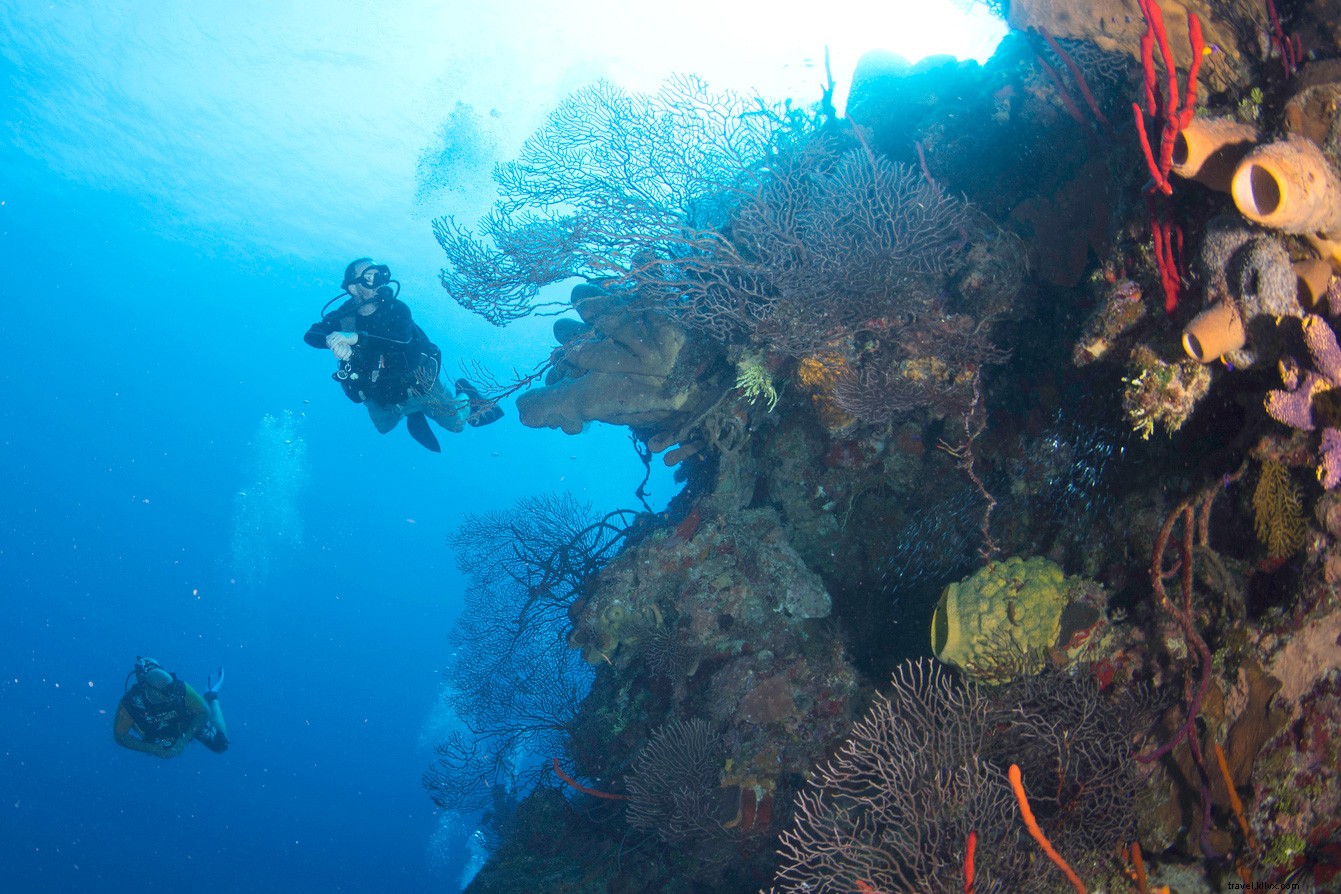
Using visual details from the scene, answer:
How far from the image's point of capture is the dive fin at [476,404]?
7.09 meters

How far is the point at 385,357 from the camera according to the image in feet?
22.3

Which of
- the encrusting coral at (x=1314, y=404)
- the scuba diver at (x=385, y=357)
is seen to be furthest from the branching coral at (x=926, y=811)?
the scuba diver at (x=385, y=357)

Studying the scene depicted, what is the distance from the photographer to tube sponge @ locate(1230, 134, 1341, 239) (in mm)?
1705

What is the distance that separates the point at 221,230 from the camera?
35.0 m

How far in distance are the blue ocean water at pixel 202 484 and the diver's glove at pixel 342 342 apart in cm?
1400

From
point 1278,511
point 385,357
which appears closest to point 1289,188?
point 1278,511

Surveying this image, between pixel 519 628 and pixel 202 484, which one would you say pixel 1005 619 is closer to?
pixel 519 628

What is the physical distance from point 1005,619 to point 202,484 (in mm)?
91471

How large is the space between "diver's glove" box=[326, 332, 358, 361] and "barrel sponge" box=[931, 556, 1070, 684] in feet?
20.8

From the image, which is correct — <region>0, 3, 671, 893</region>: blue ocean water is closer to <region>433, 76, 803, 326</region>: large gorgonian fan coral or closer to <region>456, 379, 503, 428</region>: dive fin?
<region>456, 379, 503, 428</region>: dive fin

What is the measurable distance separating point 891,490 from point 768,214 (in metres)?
2.78

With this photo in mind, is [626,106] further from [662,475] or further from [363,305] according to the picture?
[662,475]

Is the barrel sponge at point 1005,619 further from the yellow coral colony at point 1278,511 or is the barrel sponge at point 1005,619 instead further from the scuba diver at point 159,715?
the scuba diver at point 159,715

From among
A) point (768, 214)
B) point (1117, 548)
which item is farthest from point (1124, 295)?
point (768, 214)
